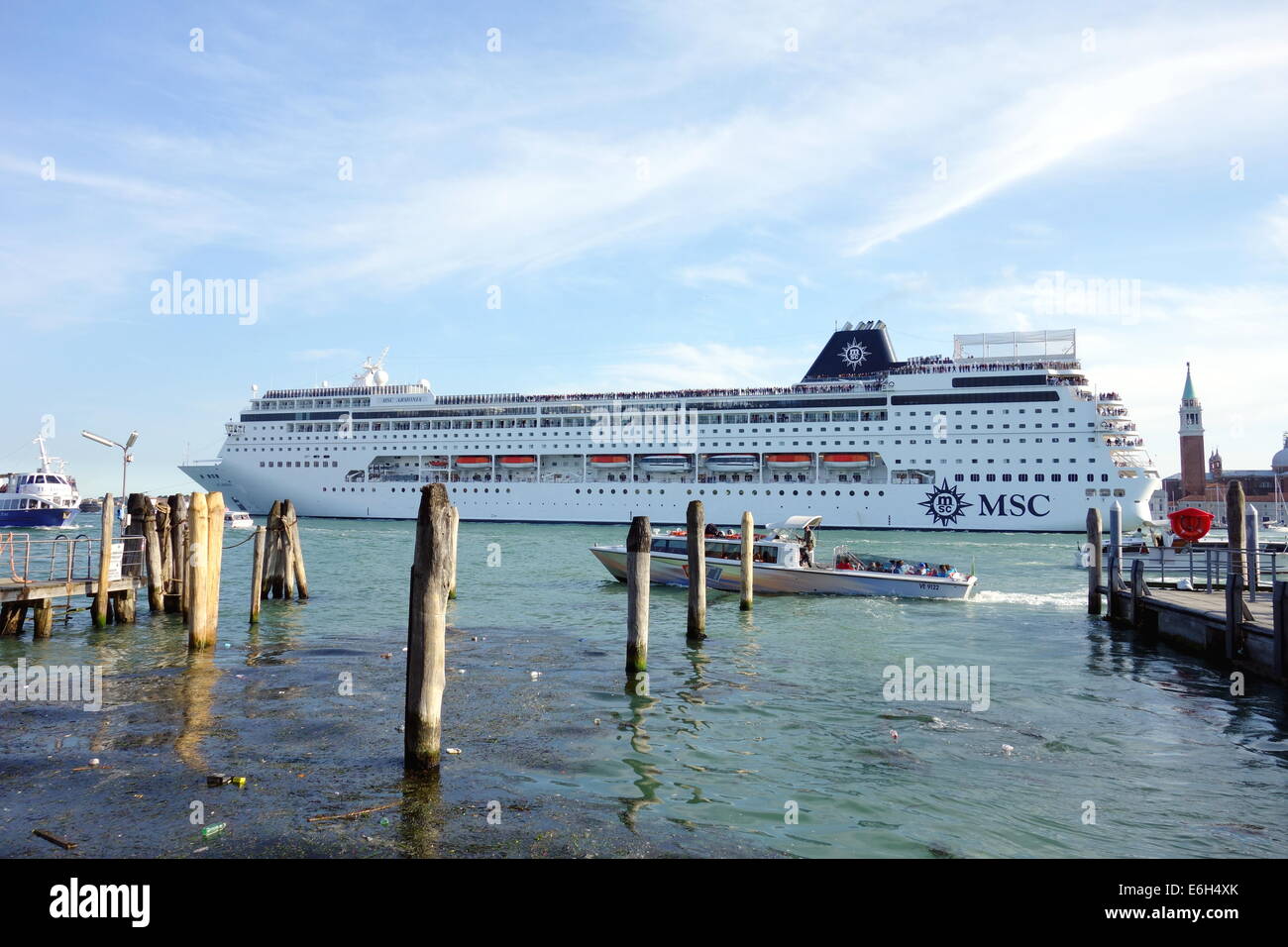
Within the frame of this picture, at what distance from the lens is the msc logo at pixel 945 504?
190ft

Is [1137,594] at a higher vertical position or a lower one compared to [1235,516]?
lower

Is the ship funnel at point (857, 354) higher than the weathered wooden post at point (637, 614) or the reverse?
higher

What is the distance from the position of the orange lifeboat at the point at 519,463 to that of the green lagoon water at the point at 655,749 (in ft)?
162

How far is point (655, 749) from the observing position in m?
8.99

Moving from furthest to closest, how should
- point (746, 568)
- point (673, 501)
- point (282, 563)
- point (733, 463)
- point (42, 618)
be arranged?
point (733, 463)
point (673, 501)
point (282, 563)
point (746, 568)
point (42, 618)

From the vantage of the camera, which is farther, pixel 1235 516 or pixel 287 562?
pixel 287 562

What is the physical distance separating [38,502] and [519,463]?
131ft

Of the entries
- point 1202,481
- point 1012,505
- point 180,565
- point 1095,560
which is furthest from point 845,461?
point 1202,481

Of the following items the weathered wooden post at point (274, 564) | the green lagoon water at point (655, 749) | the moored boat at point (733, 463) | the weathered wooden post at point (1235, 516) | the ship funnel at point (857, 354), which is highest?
the ship funnel at point (857, 354)

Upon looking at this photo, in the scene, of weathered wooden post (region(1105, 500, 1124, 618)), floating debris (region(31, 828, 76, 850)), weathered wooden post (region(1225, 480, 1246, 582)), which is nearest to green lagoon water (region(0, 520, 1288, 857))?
floating debris (region(31, 828, 76, 850))

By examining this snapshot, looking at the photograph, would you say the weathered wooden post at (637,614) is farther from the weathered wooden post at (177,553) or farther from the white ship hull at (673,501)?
the white ship hull at (673,501)

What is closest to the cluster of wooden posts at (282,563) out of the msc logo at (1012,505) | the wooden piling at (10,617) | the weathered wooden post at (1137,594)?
the wooden piling at (10,617)

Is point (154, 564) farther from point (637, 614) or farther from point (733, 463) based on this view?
point (733, 463)
